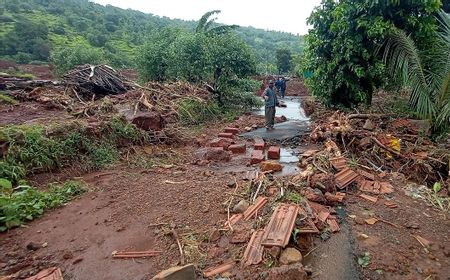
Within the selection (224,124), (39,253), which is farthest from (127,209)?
(224,124)

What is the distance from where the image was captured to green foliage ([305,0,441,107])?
767 centimetres

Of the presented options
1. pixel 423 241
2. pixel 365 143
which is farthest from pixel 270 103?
pixel 423 241

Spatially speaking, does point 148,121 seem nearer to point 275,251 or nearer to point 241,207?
point 241,207

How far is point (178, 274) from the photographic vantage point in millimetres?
2768

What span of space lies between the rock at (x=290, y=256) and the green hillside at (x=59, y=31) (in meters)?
22.2

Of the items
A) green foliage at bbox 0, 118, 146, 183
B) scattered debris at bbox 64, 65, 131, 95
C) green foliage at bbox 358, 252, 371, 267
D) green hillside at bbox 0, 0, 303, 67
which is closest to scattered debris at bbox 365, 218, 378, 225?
green foliage at bbox 358, 252, 371, 267

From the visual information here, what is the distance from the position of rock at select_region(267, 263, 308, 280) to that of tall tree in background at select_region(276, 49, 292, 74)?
33.7m

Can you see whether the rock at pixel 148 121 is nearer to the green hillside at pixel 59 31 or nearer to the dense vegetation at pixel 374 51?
the dense vegetation at pixel 374 51

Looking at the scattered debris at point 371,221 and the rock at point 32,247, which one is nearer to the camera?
the rock at point 32,247

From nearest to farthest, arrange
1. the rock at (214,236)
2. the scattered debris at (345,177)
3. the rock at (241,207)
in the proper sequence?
the rock at (214,236), the rock at (241,207), the scattered debris at (345,177)

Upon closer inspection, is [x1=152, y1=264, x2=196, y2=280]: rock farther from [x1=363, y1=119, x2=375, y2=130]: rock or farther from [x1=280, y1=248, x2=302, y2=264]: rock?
[x1=363, y1=119, x2=375, y2=130]: rock

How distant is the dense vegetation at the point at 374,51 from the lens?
688cm

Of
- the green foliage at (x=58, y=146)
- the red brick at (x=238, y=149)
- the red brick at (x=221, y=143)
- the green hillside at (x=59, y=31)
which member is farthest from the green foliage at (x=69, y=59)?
the red brick at (x=238, y=149)

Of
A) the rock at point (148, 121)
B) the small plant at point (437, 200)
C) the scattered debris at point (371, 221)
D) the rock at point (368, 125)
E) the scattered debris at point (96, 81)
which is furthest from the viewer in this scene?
the scattered debris at point (96, 81)
